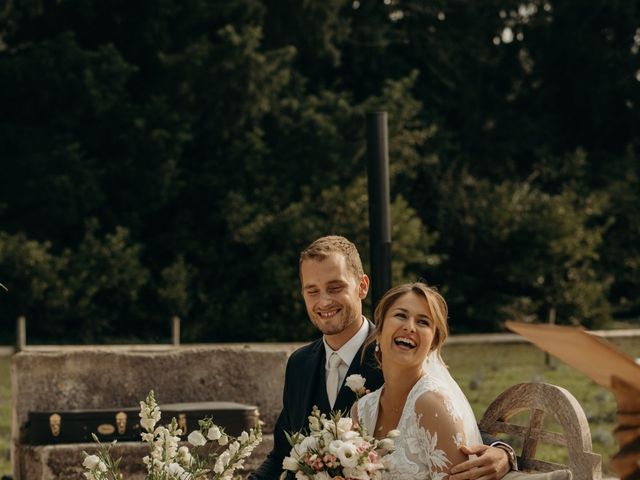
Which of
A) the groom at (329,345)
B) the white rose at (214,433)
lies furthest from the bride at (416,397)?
the groom at (329,345)

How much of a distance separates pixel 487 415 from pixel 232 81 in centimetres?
1662

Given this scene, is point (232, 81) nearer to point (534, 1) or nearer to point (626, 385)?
point (534, 1)

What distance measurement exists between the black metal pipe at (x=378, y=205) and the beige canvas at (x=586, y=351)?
16.8 feet

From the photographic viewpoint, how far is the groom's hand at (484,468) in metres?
2.91

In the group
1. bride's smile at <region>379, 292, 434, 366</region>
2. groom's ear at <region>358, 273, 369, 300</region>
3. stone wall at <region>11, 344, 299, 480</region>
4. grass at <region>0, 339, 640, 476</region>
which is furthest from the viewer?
grass at <region>0, 339, 640, 476</region>

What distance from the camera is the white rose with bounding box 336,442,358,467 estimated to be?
2.68 metres

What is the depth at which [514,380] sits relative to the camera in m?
13.8

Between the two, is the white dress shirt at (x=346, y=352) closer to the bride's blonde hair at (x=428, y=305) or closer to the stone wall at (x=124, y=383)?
the bride's blonde hair at (x=428, y=305)

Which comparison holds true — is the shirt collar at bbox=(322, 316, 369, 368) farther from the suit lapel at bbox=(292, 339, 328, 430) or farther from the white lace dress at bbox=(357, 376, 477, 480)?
the white lace dress at bbox=(357, 376, 477, 480)

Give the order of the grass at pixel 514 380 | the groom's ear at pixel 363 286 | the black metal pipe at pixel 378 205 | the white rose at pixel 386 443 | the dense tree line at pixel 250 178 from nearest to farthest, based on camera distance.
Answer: the white rose at pixel 386 443
the groom's ear at pixel 363 286
the black metal pipe at pixel 378 205
the grass at pixel 514 380
the dense tree line at pixel 250 178

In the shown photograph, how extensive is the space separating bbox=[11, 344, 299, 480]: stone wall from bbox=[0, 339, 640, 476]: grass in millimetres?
2397

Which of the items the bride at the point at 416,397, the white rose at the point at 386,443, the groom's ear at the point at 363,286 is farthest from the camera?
the groom's ear at the point at 363,286

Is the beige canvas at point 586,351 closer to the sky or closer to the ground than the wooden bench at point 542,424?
closer to the sky

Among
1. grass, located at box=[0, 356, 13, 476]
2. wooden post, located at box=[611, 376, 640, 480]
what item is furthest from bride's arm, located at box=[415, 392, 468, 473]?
grass, located at box=[0, 356, 13, 476]
